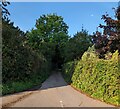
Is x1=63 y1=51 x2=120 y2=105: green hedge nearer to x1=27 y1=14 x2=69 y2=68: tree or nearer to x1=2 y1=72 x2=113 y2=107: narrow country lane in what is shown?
x1=2 y1=72 x2=113 y2=107: narrow country lane

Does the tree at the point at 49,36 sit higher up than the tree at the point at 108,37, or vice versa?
the tree at the point at 49,36

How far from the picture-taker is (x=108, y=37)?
970 inches

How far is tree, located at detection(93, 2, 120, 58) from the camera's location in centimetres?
2381

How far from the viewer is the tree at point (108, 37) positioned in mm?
23812

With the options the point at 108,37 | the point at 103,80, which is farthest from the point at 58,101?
the point at 108,37

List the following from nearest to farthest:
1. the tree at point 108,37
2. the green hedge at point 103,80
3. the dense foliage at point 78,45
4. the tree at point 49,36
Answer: the green hedge at point 103,80 < the tree at point 108,37 < the dense foliage at point 78,45 < the tree at point 49,36

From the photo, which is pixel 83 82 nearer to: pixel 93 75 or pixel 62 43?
pixel 93 75

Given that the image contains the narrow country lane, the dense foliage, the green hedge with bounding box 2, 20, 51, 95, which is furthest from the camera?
the dense foliage

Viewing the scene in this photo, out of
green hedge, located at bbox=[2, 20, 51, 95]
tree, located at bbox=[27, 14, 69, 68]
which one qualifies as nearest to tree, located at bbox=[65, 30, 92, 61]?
tree, located at bbox=[27, 14, 69, 68]

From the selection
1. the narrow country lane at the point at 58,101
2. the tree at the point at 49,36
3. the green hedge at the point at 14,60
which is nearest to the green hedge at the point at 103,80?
the narrow country lane at the point at 58,101

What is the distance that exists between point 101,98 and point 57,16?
5900 centimetres

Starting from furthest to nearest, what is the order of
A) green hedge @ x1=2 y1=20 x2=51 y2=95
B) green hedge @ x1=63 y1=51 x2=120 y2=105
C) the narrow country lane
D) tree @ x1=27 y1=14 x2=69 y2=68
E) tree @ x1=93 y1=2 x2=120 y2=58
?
1. tree @ x1=27 y1=14 x2=69 y2=68
2. tree @ x1=93 y1=2 x2=120 y2=58
3. green hedge @ x1=2 y1=20 x2=51 y2=95
4. green hedge @ x1=63 y1=51 x2=120 y2=105
5. the narrow country lane

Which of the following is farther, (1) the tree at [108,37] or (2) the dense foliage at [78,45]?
(2) the dense foliage at [78,45]

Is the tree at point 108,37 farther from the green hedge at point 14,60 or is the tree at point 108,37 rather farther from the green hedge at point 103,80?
the green hedge at point 14,60
